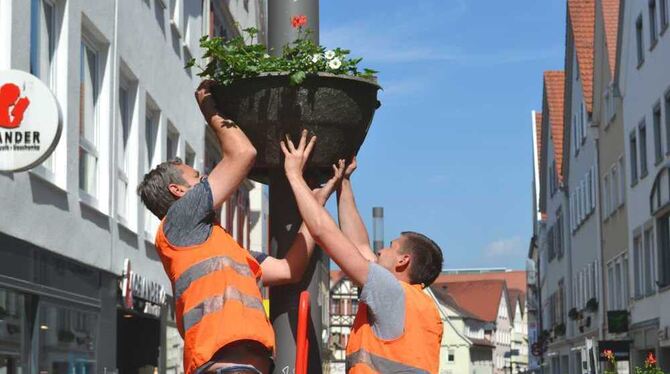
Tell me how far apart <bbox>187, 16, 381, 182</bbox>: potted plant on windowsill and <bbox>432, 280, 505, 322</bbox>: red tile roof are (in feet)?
447

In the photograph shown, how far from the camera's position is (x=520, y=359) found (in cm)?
A: 15075

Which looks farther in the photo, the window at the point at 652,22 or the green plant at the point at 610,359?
the window at the point at 652,22

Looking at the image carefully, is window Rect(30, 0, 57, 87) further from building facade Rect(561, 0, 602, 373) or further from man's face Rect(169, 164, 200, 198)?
building facade Rect(561, 0, 602, 373)

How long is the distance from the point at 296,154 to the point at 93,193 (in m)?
12.1

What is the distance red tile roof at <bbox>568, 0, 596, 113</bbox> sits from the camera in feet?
145

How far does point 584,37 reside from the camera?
46969mm

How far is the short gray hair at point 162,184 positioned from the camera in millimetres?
4945

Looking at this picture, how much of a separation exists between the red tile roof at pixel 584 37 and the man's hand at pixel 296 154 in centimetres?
3825

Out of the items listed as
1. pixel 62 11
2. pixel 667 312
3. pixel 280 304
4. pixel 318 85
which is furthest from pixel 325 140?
pixel 667 312

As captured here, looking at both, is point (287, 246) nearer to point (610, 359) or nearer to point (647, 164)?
point (610, 359)

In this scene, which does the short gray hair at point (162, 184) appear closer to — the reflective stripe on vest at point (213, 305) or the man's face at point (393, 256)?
the reflective stripe on vest at point (213, 305)

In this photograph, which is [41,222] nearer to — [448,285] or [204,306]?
[204,306]

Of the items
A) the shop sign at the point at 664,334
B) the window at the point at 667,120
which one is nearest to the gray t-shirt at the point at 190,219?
the window at the point at 667,120

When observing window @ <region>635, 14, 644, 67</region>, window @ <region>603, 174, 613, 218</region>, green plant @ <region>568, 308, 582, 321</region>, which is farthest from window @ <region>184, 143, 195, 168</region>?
green plant @ <region>568, 308, 582, 321</region>
